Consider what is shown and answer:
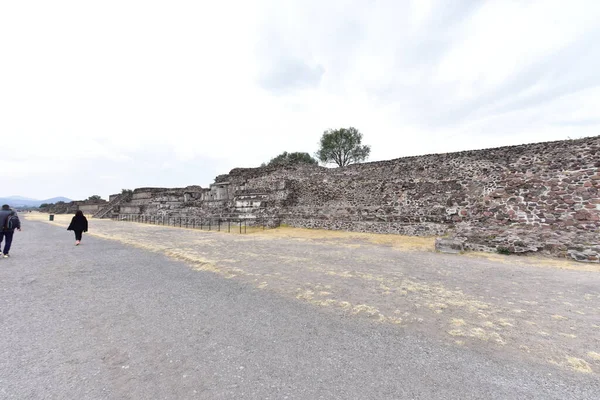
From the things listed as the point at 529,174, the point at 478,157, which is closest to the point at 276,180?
the point at 478,157

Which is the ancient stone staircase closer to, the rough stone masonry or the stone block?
the rough stone masonry

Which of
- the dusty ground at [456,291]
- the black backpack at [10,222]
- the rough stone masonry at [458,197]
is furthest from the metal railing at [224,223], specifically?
the black backpack at [10,222]

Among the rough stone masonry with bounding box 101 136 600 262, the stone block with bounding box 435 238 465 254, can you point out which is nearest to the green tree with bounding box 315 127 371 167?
the rough stone masonry with bounding box 101 136 600 262

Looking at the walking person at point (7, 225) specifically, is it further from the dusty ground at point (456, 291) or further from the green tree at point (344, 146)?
the green tree at point (344, 146)

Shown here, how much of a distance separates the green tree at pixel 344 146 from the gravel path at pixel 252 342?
34.6 m

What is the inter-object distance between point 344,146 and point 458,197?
1089 inches

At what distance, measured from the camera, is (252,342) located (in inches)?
122

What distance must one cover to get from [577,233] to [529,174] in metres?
3.55

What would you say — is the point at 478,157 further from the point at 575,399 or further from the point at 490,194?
the point at 575,399

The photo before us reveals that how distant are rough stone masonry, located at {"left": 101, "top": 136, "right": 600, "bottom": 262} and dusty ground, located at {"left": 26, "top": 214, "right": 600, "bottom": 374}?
6.09 ft

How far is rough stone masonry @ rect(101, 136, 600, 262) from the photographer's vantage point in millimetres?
9781

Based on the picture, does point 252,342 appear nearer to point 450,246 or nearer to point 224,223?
point 450,246

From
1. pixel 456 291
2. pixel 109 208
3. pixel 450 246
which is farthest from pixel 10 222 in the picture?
pixel 109 208

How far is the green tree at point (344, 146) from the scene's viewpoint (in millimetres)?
39312
